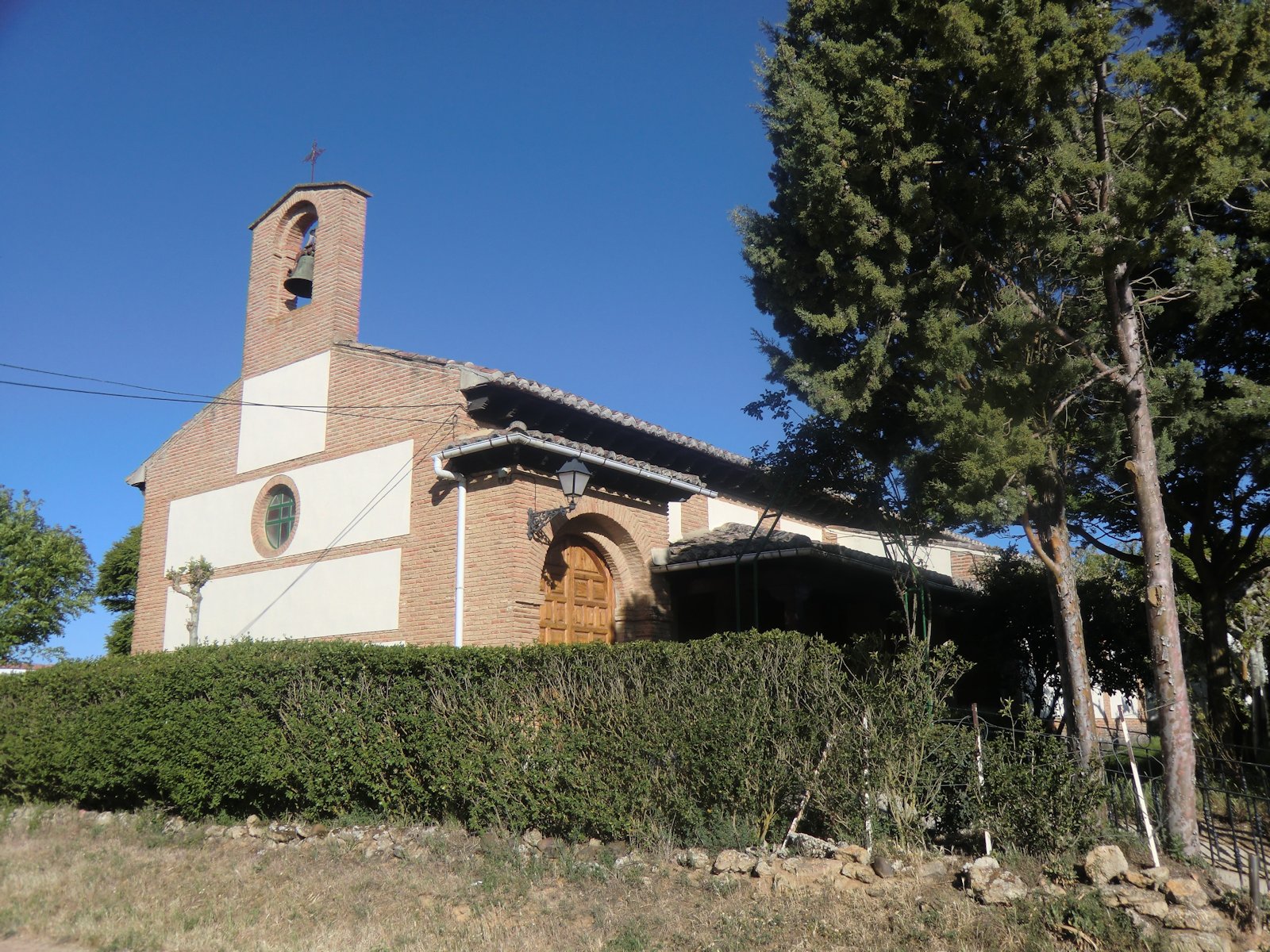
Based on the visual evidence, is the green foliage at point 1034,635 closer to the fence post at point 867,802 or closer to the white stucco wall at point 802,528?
the white stucco wall at point 802,528

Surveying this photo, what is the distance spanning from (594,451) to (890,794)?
6135 millimetres

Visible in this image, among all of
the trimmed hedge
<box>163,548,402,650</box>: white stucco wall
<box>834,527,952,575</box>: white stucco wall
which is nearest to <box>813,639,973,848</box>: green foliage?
the trimmed hedge

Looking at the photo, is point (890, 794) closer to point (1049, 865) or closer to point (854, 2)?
point (1049, 865)

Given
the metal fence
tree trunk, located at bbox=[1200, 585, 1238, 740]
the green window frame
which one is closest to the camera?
the metal fence

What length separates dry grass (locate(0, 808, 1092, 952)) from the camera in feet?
19.3

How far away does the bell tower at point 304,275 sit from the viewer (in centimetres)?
1464

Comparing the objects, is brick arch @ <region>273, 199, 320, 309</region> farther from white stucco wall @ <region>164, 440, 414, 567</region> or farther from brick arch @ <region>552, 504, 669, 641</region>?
brick arch @ <region>552, 504, 669, 641</region>

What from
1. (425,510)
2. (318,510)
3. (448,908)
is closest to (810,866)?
(448,908)

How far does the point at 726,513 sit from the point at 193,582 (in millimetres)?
8602

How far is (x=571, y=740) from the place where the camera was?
7.95 m

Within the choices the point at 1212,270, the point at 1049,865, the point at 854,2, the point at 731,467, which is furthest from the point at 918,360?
the point at 731,467

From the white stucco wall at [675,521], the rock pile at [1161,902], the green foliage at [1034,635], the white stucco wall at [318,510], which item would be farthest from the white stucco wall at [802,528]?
the rock pile at [1161,902]

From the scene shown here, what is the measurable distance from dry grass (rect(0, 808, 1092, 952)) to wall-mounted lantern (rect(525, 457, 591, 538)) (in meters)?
4.26

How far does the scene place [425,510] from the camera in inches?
487
